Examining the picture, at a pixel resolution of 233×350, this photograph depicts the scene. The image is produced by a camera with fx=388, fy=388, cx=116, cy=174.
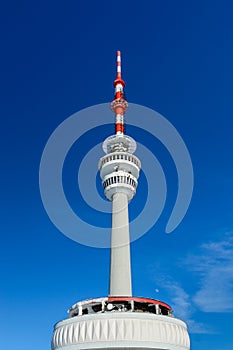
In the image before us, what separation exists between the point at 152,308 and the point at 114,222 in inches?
753

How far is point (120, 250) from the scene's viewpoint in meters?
56.1

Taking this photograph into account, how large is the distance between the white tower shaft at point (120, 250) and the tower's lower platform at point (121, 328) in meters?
11.3

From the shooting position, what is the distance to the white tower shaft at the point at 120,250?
2076 inches

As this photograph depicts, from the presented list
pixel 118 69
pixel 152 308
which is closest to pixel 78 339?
pixel 152 308

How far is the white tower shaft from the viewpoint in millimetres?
52719

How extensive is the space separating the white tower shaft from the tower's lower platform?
36.9ft

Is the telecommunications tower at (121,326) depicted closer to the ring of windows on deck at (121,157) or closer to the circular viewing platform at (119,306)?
the circular viewing platform at (119,306)

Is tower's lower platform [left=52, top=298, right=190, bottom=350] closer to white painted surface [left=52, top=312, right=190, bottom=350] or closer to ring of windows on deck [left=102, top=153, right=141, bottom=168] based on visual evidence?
white painted surface [left=52, top=312, right=190, bottom=350]

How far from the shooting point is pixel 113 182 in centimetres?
6359

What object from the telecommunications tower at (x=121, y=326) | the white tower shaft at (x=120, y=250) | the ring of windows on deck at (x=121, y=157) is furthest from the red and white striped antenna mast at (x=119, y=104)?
the telecommunications tower at (x=121, y=326)

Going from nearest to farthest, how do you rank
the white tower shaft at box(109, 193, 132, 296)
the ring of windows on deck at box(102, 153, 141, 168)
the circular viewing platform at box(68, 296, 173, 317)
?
the circular viewing platform at box(68, 296, 173, 317)
the white tower shaft at box(109, 193, 132, 296)
the ring of windows on deck at box(102, 153, 141, 168)

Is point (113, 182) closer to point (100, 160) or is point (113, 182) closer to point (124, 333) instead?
point (100, 160)

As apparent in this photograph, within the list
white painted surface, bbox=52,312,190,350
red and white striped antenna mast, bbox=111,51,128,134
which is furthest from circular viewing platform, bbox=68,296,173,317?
red and white striped antenna mast, bbox=111,51,128,134

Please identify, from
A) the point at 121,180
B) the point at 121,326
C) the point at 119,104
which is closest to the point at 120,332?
the point at 121,326
